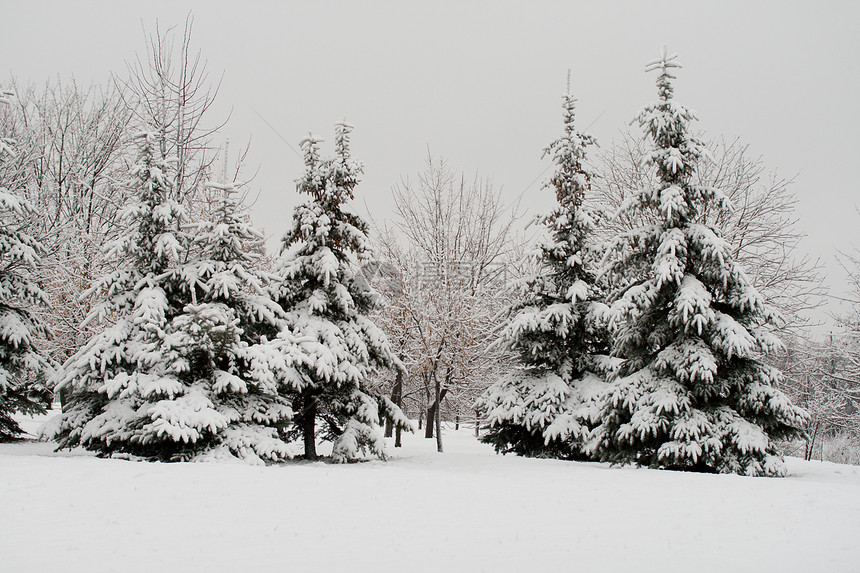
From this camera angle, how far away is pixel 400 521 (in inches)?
314

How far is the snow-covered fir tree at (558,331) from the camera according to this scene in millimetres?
16109

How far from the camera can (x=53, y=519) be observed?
757 centimetres

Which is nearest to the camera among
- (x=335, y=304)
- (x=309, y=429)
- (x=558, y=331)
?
(x=335, y=304)

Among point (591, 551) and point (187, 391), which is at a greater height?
point (187, 391)

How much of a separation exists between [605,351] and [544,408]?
291 centimetres

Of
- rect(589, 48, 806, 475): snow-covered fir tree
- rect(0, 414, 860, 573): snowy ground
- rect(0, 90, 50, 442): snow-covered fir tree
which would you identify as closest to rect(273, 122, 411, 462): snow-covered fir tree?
rect(0, 414, 860, 573): snowy ground

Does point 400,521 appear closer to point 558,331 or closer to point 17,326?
point 558,331

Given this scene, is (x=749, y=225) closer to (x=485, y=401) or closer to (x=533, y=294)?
(x=533, y=294)

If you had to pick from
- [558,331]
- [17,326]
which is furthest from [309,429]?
[17,326]

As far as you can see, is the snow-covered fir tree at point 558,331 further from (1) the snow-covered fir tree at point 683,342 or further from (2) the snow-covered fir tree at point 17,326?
(2) the snow-covered fir tree at point 17,326

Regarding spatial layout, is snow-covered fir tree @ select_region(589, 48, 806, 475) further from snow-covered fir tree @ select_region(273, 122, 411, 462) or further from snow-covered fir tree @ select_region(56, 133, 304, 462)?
snow-covered fir tree @ select_region(56, 133, 304, 462)

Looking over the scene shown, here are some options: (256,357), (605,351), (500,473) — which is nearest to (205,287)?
→ (256,357)

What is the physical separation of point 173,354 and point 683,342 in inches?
427

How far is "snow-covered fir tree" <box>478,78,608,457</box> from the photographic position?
1611cm
